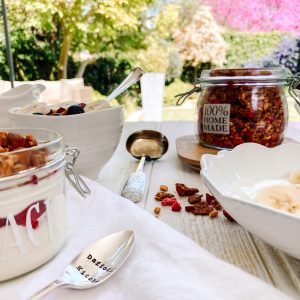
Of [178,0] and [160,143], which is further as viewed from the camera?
[178,0]

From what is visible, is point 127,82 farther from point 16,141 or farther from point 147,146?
point 16,141

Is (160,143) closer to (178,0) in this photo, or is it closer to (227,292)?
(227,292)

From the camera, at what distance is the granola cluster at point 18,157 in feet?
0.93

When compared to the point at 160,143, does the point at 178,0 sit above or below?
above

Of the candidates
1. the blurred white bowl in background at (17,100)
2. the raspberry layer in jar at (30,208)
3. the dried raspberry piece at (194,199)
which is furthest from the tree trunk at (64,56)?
the raspberry layer in jar at (30,208)

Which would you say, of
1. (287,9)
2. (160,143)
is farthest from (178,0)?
(160,143)

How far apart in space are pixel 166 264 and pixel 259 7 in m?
5.49

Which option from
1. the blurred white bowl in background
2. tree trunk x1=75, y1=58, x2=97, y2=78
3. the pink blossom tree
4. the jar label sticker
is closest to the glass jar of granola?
the jar label sticker

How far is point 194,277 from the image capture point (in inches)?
11.0

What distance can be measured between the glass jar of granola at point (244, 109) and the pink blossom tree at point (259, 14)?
14.6 ft

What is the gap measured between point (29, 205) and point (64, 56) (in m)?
5.64

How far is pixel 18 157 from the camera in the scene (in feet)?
0.95

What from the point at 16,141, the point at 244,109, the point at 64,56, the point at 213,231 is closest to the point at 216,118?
the point at 244,109

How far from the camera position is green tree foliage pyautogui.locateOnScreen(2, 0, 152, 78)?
5304 millimetres
